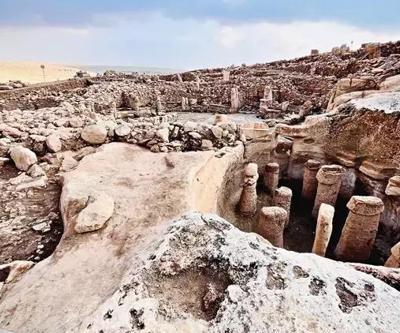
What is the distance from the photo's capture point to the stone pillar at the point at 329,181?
19.0 feet

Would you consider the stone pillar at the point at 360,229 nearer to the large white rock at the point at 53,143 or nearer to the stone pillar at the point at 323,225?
the stone pillar at the point at 323,225

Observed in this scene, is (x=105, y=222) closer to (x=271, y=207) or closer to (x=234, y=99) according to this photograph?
(x=271, y=207)

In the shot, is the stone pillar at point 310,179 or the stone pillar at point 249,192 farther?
the stone pillar at point 310,179

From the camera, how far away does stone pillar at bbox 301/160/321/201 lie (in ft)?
21.7

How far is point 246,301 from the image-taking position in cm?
187

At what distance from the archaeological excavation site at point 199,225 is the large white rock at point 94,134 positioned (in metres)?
0.02

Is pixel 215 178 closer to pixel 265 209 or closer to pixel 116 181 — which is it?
pixel 265 209

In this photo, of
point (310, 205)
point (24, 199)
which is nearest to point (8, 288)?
point (24, 199)

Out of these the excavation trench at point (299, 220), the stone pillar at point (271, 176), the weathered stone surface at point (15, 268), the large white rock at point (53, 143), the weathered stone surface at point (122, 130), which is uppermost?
the weathered stone surface at point (122, 130)

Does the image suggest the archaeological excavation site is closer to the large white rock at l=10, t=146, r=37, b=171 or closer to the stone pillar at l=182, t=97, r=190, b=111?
the large white rock at l=10, t=146, r=37, b=171

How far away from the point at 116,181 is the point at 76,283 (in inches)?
69.6

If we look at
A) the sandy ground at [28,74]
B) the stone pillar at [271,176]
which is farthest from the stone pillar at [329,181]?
the sandy ground at [28,74]

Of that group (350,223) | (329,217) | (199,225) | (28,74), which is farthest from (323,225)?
(28,74)

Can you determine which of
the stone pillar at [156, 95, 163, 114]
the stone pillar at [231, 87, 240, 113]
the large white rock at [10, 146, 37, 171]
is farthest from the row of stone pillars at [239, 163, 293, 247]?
the stone pillar at [156, 95, 163, 114]
